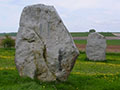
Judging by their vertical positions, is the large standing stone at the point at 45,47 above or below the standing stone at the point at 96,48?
above

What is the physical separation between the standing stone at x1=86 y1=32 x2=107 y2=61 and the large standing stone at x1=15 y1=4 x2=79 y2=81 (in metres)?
18.2

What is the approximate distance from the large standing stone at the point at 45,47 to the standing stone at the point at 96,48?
18235 mm

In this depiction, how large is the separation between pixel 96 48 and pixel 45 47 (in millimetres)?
18693

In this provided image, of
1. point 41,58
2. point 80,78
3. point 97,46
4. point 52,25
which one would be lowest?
point 97,46

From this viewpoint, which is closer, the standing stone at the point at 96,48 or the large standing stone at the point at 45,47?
the large standing stone at the point at 45,47

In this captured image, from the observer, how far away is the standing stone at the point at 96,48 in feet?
96.2

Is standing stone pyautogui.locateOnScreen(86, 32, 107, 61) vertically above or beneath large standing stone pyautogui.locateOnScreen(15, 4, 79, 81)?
beneath

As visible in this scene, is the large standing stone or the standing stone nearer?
the large standing stone

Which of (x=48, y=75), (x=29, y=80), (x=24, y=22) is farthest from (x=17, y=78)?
(x=24, y=22)

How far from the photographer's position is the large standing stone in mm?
11203

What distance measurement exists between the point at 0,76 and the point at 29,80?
183 centimetres

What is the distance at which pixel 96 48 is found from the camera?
29484mm

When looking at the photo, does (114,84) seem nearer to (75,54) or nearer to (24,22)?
(75,54)

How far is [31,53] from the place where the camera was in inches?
450
